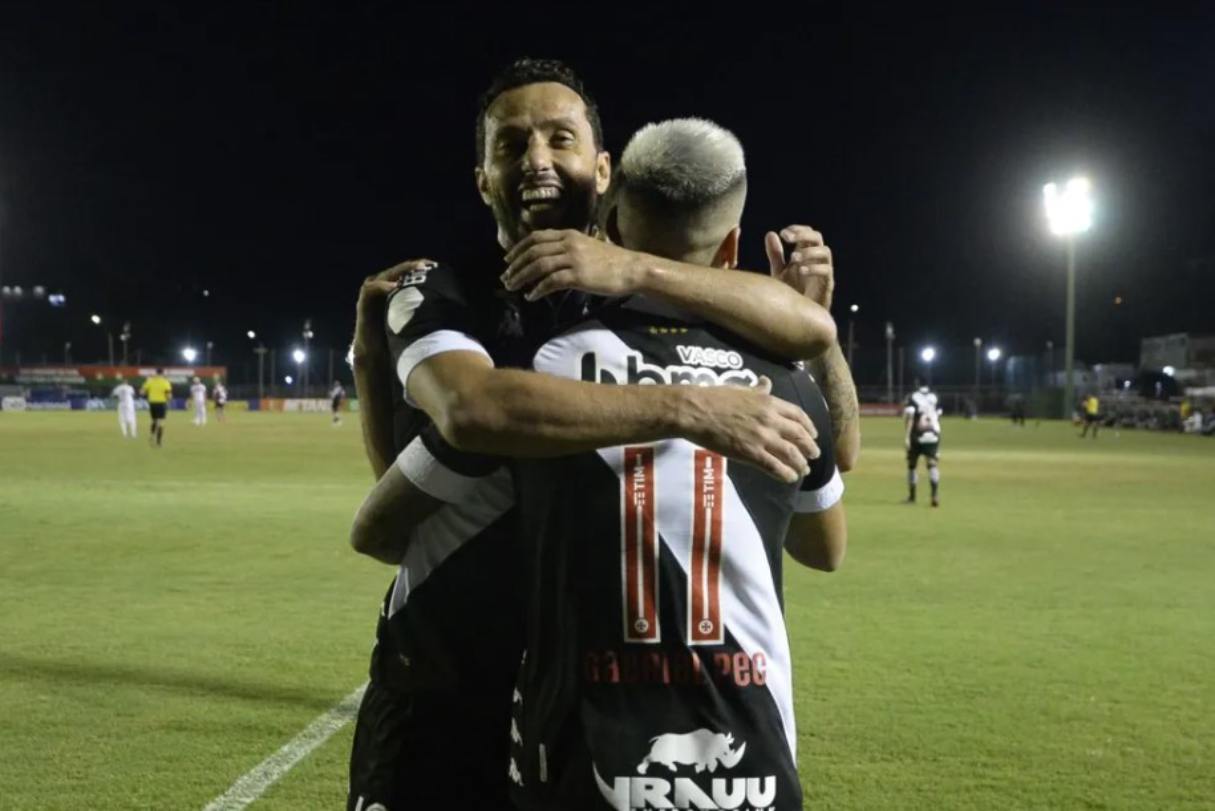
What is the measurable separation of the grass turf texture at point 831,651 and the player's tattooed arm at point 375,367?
122 inches

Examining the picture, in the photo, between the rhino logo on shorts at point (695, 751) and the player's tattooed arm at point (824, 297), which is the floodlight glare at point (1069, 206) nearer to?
the player's tattooed arm at point (824, 297)

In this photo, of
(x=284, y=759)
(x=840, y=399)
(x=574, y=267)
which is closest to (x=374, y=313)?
(x=574, y=267)

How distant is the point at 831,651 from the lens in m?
8.16

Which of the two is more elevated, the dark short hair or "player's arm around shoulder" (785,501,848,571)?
the dark short hair

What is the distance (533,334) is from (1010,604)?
8.75 m

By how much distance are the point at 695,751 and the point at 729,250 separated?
883 millimetres

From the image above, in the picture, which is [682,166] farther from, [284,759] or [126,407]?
[126,407]

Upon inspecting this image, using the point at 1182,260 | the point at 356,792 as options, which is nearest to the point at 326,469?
the point at 356,792

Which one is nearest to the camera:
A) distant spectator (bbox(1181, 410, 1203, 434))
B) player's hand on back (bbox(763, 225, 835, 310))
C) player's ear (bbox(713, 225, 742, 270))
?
player's ear (bbox(713, 225, 742, 270))

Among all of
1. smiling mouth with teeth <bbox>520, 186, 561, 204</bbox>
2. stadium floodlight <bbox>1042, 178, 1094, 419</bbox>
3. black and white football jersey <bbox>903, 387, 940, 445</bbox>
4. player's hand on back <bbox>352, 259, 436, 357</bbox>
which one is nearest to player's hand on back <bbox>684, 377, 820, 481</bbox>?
smiling mouth with teeth <bbox>520, 186, 561, 204</bbox>

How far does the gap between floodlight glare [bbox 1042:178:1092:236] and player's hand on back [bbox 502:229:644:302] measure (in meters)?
47.4

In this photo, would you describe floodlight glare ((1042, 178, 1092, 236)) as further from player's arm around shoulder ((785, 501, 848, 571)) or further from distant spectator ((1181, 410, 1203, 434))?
player's arm around shoulder ((785, 501, 848, 571))

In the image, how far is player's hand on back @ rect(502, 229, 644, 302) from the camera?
197 centimetres

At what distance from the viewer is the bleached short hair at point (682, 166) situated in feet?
6.61
